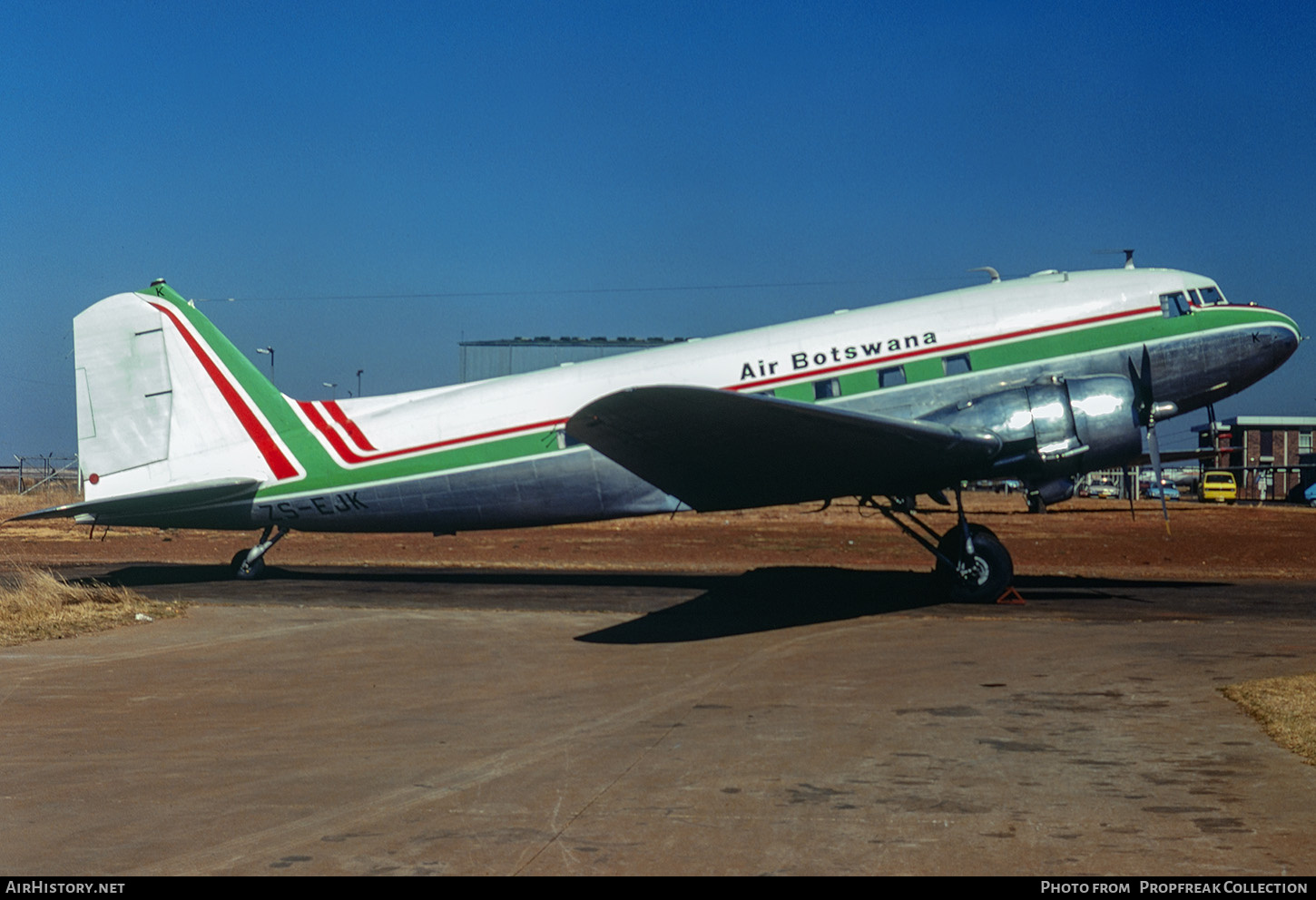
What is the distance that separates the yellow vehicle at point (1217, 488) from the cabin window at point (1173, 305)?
50.2 meters

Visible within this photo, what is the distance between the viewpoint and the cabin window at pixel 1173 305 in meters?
17.1

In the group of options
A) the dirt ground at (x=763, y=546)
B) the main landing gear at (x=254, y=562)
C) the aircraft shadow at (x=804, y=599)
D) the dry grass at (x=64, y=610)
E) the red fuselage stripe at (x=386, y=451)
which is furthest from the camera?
the dirt ground at (x=763, y=546)

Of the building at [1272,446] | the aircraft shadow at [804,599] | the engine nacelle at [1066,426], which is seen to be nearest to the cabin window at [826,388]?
the engine nacelle at [1066,426]

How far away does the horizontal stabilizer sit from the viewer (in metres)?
18.7

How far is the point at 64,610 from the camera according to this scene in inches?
599

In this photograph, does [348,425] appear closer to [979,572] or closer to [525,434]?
[525,434]

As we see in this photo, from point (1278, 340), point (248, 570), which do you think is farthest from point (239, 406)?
point (1278, 340)

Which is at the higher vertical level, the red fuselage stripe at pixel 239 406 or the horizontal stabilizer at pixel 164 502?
the red fuselage stripe at pixel 239 406

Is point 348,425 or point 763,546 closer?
point 348,425

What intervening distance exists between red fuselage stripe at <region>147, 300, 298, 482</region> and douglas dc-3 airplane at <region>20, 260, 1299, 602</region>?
0.12ft

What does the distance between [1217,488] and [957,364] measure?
5499 cm

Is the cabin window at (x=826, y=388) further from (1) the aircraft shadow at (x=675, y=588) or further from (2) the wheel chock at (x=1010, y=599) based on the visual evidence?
(2) the wheel chock at (x=1010, y=599)

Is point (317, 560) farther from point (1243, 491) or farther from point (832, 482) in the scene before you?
point (1243, 491)

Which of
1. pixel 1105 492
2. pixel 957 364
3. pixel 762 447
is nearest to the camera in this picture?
pixel 762 447
